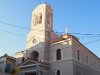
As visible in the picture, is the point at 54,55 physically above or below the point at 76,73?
above

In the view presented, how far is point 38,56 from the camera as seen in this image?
35312 millimetres

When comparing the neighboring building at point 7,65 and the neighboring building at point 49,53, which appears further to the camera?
the neighboring building at point 7,65

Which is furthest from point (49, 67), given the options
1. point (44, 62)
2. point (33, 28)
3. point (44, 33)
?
point (33, 28)

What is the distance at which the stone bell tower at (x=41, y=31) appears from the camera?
3469 centimetres

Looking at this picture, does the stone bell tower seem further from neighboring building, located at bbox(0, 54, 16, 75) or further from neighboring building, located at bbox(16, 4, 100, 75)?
neighboring building, located at bbox(0, 54, 16, 75)

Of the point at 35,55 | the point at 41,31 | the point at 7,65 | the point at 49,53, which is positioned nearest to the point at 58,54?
the point at 49,53

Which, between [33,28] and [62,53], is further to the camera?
[33,28]

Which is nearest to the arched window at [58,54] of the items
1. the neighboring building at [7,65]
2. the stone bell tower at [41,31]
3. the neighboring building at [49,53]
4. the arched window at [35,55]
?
the neighboring building at [49,53]

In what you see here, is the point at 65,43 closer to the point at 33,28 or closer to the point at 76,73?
the point at 76,73

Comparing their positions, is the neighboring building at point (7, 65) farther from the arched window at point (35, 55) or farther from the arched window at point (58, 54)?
the arched window at point (58, 54)

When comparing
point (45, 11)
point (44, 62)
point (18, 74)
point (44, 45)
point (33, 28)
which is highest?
point (45, 11)

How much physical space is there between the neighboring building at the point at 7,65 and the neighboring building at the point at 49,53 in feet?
4.86

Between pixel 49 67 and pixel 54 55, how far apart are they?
7.02 ft

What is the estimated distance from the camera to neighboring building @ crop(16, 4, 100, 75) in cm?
3198
